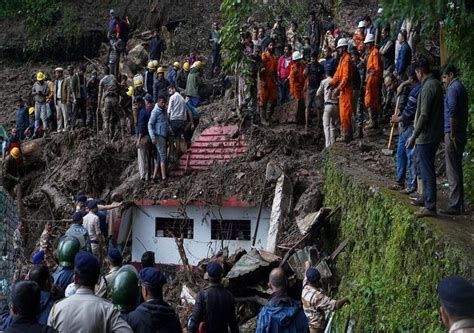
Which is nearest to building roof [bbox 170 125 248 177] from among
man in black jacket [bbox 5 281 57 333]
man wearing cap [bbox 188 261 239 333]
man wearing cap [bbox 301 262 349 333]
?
man wearing cap [bbox 301 262 349 333]

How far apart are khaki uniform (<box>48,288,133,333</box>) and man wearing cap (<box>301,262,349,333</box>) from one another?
4286mm

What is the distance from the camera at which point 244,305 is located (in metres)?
12.4

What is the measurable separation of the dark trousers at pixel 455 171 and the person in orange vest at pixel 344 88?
5.94m

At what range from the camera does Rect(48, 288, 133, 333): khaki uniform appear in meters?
5.27

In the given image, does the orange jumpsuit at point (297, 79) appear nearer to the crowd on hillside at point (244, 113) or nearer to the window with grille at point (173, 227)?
the crowd on hillside at point (244, 113)

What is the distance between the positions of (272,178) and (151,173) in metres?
3.57

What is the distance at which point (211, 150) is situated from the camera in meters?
17.2

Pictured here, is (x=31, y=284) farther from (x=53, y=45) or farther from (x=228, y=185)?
(x=53, y=45)

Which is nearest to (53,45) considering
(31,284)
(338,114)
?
(338,114)

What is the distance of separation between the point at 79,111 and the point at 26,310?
57.3 ft

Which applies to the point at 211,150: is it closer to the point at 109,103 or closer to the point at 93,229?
the point at 109,103

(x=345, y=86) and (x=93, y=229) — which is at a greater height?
(x=345, y=86)

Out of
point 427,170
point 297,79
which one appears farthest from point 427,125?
point 297,79

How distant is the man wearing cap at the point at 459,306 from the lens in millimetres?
3996
